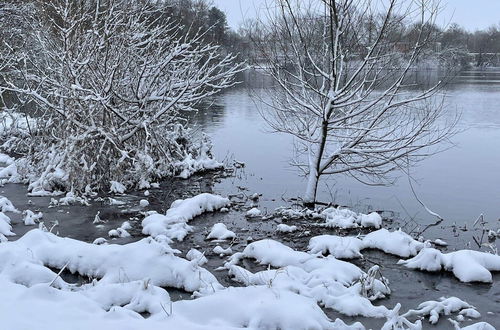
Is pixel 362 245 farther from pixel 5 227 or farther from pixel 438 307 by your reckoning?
pixel 5 227

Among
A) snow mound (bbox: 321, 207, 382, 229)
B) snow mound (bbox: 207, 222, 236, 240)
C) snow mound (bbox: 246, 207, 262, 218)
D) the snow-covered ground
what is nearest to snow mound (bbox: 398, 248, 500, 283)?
the snow-covered ground

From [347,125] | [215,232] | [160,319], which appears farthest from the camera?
[347,125]

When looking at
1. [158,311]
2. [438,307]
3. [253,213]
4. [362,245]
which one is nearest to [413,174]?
[253,213]

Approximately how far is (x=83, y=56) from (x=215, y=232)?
616cm

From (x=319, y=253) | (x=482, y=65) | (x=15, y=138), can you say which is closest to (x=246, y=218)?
(x=319, y=253)

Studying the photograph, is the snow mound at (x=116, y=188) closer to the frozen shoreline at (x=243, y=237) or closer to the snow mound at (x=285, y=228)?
the frozen shoreline at (x=243, y=237)

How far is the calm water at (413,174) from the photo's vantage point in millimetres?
10992

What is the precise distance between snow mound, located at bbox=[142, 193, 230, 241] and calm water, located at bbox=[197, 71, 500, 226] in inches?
54.7

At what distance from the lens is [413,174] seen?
45.5 feet

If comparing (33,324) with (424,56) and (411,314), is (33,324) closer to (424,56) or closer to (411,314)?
(411,314)

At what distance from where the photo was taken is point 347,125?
10.2 m

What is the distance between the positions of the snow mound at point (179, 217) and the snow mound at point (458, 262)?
345 cm

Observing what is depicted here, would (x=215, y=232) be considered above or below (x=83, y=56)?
below

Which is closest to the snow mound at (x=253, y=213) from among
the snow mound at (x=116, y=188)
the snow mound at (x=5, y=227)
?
the snow mound at (x=116, y=188)
